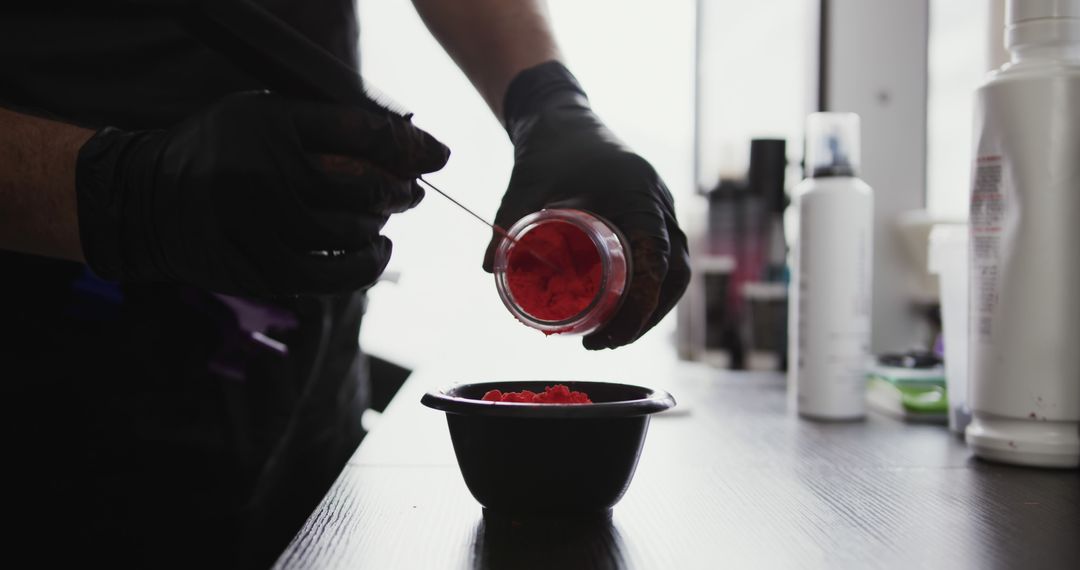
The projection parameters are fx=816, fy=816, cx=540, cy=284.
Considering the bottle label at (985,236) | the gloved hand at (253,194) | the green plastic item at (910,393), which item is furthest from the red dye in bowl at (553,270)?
the green plastic item at (910,393)

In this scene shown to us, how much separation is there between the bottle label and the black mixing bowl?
1.31ft

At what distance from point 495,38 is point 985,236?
2.37 feet

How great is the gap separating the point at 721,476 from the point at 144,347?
704 mm

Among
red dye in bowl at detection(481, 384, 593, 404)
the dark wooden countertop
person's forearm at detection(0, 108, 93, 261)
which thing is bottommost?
the dark wooden countertop

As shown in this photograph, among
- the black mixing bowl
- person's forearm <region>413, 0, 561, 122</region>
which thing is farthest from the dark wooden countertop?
person's forearm <region>413, 0, 561, 122</region>

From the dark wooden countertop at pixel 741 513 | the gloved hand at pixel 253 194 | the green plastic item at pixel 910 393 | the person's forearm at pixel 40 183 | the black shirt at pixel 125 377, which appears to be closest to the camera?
the dark wooden countertop at pixel 741 513

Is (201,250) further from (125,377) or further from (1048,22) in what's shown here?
(1048,22)

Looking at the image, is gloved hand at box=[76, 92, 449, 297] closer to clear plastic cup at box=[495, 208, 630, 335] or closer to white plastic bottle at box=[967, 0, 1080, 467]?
clear plastic cup at box=[495, 208, 630, 335]

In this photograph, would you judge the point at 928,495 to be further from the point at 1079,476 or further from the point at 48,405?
the point at 48,405

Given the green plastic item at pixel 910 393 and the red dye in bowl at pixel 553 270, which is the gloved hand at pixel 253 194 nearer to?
the red dye in bowl at pixel 553 270

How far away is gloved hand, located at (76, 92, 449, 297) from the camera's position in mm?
646

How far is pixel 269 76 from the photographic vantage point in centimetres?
60

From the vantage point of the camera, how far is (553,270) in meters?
0.78

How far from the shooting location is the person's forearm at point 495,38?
46.2 inches
